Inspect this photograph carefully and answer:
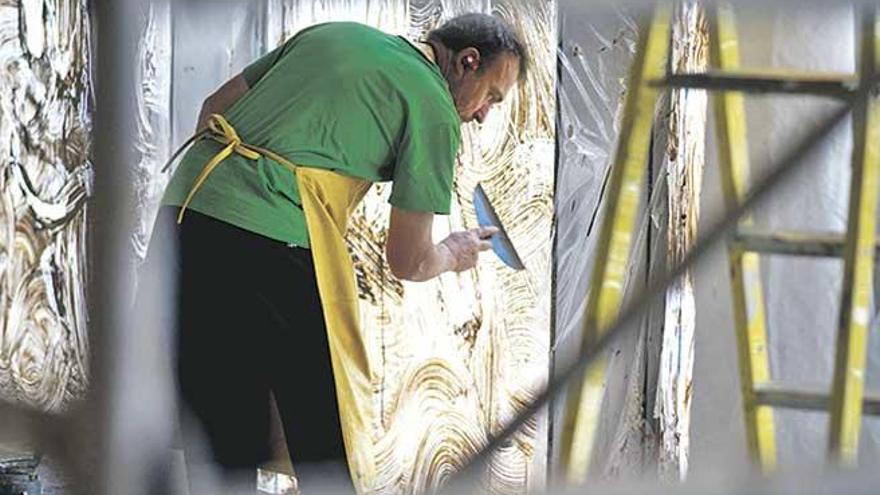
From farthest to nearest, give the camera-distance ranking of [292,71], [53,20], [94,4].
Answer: [53,20], [292,71], [94,4]

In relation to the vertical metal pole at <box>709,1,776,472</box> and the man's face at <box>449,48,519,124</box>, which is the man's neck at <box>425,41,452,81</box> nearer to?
the man's face at <box>449,48,519,124</box>

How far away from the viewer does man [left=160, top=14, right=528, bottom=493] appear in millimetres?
2590

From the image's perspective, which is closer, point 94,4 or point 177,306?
point 94,4

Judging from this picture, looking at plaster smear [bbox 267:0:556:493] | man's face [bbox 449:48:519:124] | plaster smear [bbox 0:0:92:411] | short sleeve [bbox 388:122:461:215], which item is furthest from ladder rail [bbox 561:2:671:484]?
plaster smear [bbox 0:0:92:411]

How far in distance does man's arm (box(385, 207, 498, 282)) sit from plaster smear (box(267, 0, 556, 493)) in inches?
1.6

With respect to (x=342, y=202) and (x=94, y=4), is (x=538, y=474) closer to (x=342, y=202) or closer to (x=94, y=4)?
(x=342, y=202)

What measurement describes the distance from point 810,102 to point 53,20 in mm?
1652

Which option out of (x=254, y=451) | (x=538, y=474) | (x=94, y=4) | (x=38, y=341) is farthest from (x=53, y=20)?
(x=94, y=4)

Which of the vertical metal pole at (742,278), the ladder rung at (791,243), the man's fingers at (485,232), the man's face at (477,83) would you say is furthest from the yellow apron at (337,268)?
the ladder rung at (791,243)

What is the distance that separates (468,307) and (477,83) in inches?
30.1

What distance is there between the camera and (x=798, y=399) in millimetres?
2307

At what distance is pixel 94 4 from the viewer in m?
1.26

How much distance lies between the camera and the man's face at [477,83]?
279cm

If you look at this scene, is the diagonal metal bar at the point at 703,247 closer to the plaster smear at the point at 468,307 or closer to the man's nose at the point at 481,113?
the man's nose at the point at 481,113
